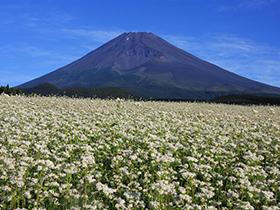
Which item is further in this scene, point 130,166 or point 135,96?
point 135,96

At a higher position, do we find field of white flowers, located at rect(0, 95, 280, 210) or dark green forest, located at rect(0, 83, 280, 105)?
dark green forest, located at rect(0, 83, 280, 105)

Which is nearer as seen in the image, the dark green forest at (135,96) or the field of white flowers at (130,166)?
the field of white flowers at (130,166)

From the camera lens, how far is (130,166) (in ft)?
36.8

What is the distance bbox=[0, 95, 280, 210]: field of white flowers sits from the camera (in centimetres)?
878

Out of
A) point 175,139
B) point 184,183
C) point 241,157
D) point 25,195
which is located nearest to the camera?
point 25,195

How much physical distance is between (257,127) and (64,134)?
8.48 metres

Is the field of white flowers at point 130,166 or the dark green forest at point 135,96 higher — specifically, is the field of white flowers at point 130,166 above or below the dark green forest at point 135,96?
below

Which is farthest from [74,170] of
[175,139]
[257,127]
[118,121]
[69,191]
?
[257,127]

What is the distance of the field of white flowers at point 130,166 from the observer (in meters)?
8.78

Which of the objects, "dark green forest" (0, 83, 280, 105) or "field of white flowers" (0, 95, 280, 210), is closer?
"field of white flowers" (0, 95, 280, 210)

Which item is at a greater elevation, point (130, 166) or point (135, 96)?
point (135, 96)

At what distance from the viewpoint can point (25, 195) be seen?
8.30 meters

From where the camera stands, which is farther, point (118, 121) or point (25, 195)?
point (118, 121)

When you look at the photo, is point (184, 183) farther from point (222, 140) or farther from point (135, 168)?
point (222, 140)
